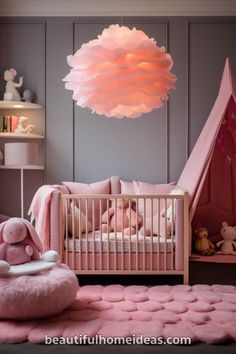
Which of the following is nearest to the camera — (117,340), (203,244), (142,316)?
(117,340)

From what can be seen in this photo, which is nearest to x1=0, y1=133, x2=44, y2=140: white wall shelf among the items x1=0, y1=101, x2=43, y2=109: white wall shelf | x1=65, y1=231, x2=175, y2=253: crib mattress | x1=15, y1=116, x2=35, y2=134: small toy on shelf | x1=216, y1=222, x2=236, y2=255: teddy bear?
x1=15, y1=116, x2=35, y2=134: small toy on shelf

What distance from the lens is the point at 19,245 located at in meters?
2.60

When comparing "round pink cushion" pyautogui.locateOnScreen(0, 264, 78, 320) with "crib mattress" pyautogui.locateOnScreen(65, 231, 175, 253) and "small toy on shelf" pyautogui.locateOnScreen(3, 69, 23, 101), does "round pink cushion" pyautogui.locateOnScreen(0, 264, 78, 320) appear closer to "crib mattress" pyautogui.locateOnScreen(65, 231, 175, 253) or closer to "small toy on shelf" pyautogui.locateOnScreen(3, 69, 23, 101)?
"crib mattress" pyautogui.locateOnScreen(65, 231, 175, 253)

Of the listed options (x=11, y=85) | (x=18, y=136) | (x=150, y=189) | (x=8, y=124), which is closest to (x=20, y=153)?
(x=18, y=136)

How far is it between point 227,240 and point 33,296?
87.0 inches

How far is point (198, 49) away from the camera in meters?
4.14

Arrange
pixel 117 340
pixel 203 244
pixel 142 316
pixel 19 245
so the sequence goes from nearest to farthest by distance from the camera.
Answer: pixel 117 340, pixel 142 316, pixel 19 245, pixel 203 244

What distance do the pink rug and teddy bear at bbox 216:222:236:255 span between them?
2.82ft

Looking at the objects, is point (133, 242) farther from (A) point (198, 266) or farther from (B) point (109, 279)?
(A) point (198, 266)

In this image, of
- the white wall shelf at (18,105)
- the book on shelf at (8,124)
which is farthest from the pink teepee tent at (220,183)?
the book on shelf at (8,124)

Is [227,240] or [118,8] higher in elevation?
[118,8]

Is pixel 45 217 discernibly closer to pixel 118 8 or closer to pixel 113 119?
pixel 113 119

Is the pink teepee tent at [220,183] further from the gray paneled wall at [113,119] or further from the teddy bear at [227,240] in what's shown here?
the gray paneled wall at [113,119]

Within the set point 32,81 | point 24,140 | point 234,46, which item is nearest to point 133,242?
point 24,140
